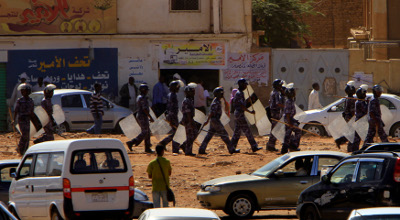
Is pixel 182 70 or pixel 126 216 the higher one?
pixel 182 70

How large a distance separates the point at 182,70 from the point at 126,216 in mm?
17064

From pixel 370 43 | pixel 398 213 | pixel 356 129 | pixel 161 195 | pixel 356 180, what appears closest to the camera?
pixel 398 213

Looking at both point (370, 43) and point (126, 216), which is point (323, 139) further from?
point (126, 216)

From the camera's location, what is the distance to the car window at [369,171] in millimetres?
9914

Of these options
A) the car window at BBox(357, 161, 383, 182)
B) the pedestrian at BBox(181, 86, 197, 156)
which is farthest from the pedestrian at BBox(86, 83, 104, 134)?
the car window at BBox(357, 161, 383, 182)

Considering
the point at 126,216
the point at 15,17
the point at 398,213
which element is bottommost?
the point at 126,216

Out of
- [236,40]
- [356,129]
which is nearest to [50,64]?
[236,40]

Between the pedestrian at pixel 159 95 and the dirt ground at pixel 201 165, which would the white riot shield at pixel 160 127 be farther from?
the pedestrian at pixel 159 95

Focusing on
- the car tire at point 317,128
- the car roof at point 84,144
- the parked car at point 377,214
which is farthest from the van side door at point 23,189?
the car tire at point 317,128

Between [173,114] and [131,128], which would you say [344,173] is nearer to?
[173,114]

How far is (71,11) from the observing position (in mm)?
26969

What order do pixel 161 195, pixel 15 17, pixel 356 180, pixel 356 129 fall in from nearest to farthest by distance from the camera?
pixel 356 180
pixel 161 195
pixel 356 129
pixel 15 17

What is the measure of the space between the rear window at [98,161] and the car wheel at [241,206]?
2.45m

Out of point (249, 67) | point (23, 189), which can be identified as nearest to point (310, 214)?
point (23, 189)
